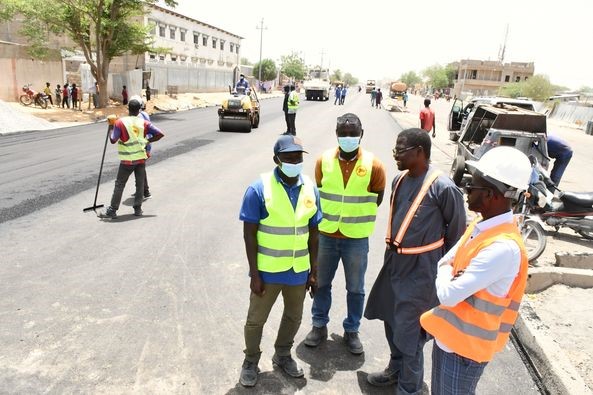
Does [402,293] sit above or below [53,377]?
above

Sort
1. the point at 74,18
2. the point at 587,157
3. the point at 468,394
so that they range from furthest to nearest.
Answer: the point at 74,18
the point at 587,157
the point at 468,394

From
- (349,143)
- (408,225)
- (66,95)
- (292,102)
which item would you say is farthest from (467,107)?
(66,95)

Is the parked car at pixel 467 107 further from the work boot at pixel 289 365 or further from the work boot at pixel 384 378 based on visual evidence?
the work boot at pixel 289 365

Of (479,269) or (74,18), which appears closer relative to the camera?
(479,269)

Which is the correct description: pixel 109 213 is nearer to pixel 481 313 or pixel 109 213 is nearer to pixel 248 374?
pixel 248 374

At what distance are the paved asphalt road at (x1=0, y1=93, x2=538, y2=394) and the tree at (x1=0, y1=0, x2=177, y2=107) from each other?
16897 millimetres

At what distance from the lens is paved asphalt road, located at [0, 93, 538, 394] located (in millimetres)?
3449

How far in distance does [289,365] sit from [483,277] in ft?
6.28

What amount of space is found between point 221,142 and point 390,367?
12.9m

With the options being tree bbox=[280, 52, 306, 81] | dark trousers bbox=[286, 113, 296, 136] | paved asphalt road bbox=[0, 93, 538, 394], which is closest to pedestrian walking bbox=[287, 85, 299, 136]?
dark trousers bbox=[286, 113, 296, 136]

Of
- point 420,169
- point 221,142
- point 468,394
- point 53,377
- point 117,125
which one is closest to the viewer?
point 468,394

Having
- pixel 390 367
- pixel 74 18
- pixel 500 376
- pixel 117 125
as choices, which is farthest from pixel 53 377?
pixel 74 18

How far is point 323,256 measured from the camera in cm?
380

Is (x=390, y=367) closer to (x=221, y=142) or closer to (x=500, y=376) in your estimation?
(x=500, y=376)
